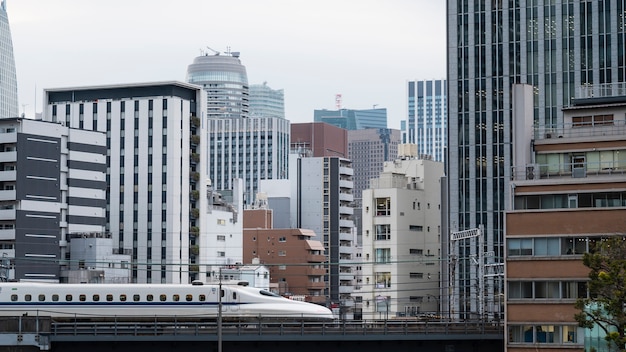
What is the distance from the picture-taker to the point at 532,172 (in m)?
92.2

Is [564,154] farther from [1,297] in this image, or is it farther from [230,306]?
[1,297]

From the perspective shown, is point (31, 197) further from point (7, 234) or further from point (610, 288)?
point (610, 288)

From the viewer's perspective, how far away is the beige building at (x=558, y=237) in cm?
8575

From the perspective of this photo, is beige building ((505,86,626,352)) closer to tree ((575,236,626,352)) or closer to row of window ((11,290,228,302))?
tree ((575,236,626,352))

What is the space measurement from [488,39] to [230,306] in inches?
3066

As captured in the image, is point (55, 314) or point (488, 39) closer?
point (55, 314)

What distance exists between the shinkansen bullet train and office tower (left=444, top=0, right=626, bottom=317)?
61579 mm

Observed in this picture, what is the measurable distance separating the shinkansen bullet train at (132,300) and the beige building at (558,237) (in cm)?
2197

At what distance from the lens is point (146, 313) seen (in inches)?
4232

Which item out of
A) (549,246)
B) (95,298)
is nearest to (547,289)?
(549,246)

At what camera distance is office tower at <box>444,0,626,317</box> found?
167 m

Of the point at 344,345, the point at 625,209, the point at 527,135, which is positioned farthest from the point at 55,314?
the point at 625,209

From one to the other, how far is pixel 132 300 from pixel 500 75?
78274mm

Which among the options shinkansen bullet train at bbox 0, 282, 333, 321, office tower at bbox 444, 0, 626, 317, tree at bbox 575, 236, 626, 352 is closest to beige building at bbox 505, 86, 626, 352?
tree at bbox 575, 236, 626, 352
